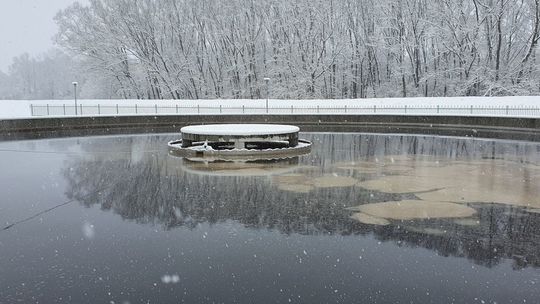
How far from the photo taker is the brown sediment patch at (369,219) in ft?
27.2

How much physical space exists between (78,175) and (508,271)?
35.0ft

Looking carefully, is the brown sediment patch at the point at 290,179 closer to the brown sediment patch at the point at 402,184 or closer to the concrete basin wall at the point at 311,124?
the brown sediment patch at the point at 402,184

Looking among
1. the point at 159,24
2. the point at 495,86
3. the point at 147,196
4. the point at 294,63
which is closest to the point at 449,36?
the point at 495,86

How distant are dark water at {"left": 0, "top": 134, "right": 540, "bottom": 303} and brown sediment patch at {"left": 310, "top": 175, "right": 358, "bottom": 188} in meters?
0.05

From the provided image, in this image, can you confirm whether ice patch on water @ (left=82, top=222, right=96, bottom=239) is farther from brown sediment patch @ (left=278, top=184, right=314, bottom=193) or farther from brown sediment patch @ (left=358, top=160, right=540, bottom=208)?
brown sediment patch @ (left=358, top=160, right=540, bottom=208)

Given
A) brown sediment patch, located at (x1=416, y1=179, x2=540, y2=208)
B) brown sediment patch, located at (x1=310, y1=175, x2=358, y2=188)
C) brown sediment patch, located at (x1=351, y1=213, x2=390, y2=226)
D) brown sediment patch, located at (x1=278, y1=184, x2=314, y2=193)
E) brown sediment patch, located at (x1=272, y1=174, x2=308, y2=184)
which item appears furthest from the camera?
brown sediment patch, located at (x1=272, y1=174, x2=308, y2=184)

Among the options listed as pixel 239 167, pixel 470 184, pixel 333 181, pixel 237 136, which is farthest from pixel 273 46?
pixel 470 184

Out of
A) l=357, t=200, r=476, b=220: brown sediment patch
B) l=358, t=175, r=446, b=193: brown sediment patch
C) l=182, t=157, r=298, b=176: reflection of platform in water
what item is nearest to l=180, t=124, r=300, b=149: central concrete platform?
l=182, t=157, r=298, b=176: reflection of platform in water

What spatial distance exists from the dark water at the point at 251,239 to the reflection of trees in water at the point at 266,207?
0.04 m

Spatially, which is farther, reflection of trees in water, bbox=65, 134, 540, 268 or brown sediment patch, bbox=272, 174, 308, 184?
brown sediment patch, bbox=272, 174, 308, 184

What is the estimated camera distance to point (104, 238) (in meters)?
7.48

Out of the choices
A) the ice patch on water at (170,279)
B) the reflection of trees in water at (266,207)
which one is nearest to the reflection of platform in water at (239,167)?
the reflection of trees in water at (266,207)

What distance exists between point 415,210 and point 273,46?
4477cm

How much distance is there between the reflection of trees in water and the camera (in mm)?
7277
